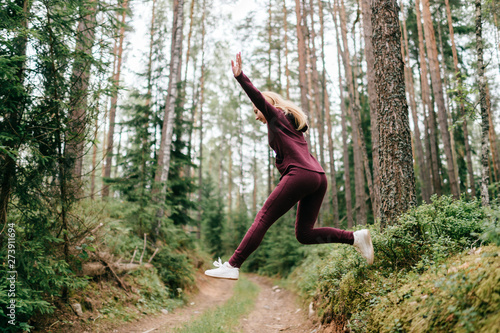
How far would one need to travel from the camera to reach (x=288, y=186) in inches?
111

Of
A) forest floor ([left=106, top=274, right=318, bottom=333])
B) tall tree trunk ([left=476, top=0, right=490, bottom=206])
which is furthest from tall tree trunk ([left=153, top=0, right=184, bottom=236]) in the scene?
tall tree trunk ([left=476, top=0, right=490, bottom=206])

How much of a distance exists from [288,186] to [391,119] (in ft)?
7.39

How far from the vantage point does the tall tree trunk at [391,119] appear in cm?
399

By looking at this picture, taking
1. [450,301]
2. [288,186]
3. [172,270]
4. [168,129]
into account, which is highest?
[168,129]

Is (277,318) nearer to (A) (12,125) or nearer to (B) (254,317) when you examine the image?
(B) (254,317)

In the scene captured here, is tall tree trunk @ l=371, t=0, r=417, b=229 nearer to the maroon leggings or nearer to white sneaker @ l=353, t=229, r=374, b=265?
white sneaker @ l=353, t=229, r=374, b=265

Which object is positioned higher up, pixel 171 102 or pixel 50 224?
pixel 171 102

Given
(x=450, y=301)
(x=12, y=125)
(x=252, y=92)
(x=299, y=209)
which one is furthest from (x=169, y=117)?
(x=450, y=301)

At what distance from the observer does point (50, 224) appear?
14.0ft

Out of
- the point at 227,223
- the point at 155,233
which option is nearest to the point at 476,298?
the point at 155,233

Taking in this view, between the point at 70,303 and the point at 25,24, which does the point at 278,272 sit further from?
the point at 25,24

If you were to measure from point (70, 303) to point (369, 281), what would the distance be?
446cm

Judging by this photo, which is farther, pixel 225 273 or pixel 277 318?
pixel 277 318

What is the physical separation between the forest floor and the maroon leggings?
6.43 feet
